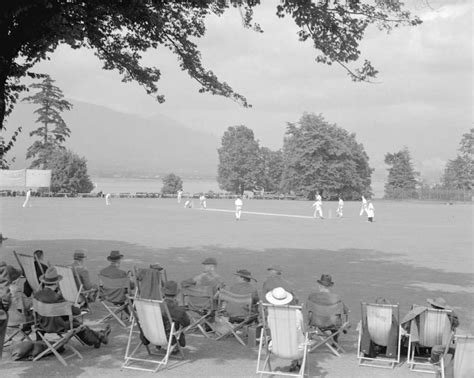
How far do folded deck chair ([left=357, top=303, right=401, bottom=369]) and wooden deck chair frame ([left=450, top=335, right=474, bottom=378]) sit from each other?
143 cm

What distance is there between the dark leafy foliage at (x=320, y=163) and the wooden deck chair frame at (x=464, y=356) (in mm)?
97335

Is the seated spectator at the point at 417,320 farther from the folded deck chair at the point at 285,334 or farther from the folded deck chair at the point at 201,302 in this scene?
the folded deck chair at the point at 201,302

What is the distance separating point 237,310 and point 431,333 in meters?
2.90

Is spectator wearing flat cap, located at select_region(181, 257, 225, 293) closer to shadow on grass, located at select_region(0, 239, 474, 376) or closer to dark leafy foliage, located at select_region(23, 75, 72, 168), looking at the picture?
shadow on grass, located at select_region(0, 239, 474, 376)

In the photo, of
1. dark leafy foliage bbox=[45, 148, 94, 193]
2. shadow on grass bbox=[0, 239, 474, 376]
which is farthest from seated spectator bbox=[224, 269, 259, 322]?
dark leafy foliage bbox=[45, 148, 94, 193]

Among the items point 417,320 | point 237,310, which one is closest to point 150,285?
point 237,310

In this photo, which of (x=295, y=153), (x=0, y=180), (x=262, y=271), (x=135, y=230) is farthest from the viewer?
(x=295, y=153)

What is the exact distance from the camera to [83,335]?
890 cm

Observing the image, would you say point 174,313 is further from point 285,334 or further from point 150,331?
point 285,334

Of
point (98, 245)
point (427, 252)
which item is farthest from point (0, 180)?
point (427, 252)

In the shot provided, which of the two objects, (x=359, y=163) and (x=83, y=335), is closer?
(x=83, y=335)

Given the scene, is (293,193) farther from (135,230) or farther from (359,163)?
(135,230)

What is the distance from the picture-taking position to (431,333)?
Result: 8109 millimetres

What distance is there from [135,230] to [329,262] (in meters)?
14.1
